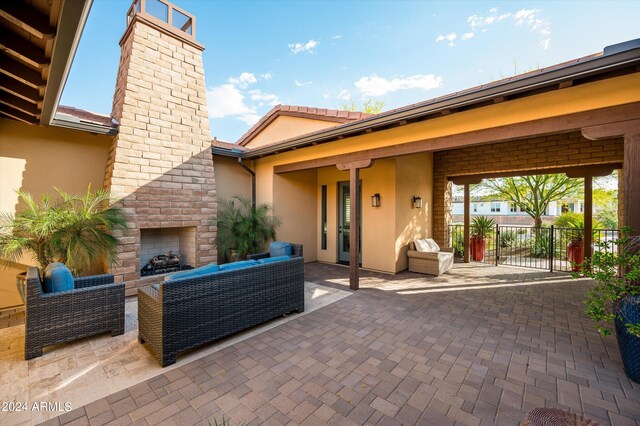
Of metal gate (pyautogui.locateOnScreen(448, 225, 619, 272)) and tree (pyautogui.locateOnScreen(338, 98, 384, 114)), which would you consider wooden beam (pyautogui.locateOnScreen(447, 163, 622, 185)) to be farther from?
tree (pyautogui.locateOnScreen(338, 98, 384, 114))

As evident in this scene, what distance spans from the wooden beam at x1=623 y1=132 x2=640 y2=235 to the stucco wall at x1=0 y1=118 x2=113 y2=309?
8.05 m

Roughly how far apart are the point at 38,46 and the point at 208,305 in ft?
10.1

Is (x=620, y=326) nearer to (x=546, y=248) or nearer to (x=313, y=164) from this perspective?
(x=313, y=164)

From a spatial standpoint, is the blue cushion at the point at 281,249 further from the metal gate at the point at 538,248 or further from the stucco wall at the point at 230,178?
the metal gate at the point at 538,248

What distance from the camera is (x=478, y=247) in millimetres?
8766

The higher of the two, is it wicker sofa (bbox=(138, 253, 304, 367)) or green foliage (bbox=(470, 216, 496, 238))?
green foliage (bbox=(470, 216, 496, 238))

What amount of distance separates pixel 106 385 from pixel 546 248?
38.9ft

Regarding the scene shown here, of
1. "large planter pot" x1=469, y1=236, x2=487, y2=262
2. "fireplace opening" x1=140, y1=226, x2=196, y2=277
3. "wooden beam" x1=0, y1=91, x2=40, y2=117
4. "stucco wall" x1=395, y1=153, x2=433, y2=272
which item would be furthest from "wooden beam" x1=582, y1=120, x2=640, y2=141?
"wooden beam" x1=0, y1=91, x2=40, y2=117

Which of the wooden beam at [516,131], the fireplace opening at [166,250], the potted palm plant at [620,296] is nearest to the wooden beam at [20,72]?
the fireplace opening at [166,250]

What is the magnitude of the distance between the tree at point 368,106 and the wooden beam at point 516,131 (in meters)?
14.2

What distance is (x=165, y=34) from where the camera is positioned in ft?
18.2

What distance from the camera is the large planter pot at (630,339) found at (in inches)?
98.4

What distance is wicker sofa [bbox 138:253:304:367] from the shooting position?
2.80 m

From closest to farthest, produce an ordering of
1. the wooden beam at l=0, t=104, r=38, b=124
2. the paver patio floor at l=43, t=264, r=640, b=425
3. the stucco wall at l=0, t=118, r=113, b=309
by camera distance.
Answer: the paver patio floor at l=43, t=264, r=640, b=425 < the wooden beam at l=0, t=104, r=38, b=124 < the stucco wall at l=0, t=118, r=113, b=309
